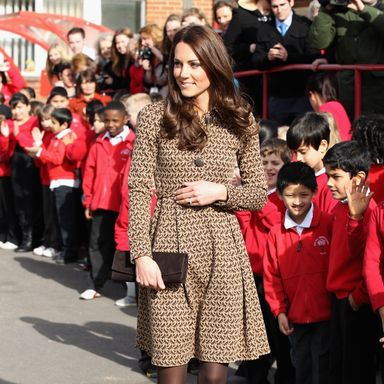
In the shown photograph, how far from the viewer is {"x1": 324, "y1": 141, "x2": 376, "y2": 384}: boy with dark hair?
5789 millimetres

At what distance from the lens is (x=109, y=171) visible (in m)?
9.81

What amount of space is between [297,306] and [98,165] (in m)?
4.21

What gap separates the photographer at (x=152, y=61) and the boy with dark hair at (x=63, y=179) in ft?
3.76

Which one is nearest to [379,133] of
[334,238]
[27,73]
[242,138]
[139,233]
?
[334,238]

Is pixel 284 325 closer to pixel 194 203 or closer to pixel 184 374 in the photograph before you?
pixel 184 374

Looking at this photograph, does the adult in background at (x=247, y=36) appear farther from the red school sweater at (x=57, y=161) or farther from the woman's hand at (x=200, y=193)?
the woman's hand at (x=200, y=193)

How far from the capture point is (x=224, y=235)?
4.80 metres

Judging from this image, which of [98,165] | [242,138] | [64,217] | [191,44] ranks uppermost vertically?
[191,44]

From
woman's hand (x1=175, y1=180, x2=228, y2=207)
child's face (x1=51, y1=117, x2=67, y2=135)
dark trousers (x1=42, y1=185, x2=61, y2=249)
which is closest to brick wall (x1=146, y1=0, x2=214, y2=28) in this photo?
dark trousers (x1=42, y1=185, x2=61, y2=249)

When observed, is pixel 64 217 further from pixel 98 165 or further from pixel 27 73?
pixel 27 73

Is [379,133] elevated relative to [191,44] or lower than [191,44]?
lower

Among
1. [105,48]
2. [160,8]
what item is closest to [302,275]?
[105,48]

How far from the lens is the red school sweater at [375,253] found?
5.15m

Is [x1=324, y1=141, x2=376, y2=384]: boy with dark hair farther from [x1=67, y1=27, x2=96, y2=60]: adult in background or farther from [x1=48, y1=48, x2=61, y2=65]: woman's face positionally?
[x1=67, y1=27, x2=96, y2=60]: adult in background
